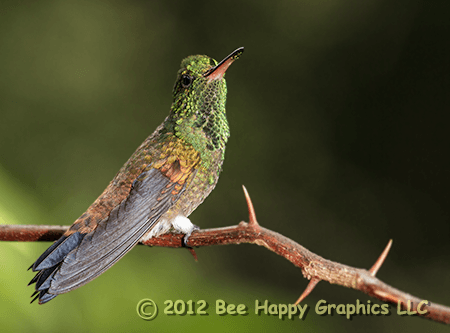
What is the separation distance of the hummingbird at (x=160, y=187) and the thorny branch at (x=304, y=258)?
17 centimetres

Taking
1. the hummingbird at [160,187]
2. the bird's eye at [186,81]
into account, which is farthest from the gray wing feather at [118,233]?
the bird's eye at [186,81]

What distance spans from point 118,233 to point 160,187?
251 mm

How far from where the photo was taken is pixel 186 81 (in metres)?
1.62

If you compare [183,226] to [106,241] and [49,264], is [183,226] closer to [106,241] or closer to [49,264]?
[106,241]

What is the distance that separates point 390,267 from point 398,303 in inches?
87.2

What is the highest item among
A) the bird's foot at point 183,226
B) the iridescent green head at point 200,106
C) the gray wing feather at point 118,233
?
the iridescent green head at point 200,106

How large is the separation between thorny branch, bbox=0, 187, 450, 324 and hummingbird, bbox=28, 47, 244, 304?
0.17m

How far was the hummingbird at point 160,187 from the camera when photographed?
3.82ft

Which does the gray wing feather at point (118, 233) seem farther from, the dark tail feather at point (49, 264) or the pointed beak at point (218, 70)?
the pointed beak at point (218, 70)

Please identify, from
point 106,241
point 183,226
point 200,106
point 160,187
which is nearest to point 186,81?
point 200,106

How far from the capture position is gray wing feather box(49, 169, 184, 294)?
3.65 ft

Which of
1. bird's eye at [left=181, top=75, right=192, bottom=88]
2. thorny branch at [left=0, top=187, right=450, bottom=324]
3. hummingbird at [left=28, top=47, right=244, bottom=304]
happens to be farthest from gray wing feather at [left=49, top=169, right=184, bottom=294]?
bird's eye at [left=181, top=75, right=192, bottom=88]

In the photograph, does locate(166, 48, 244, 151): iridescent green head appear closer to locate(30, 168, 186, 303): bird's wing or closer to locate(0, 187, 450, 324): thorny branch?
locate(30, 168, 186, 303): bird's wing

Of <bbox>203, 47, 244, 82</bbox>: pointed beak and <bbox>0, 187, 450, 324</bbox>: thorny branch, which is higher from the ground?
<bbox>203, 47, 244, 82</bbox>: pointed beak
